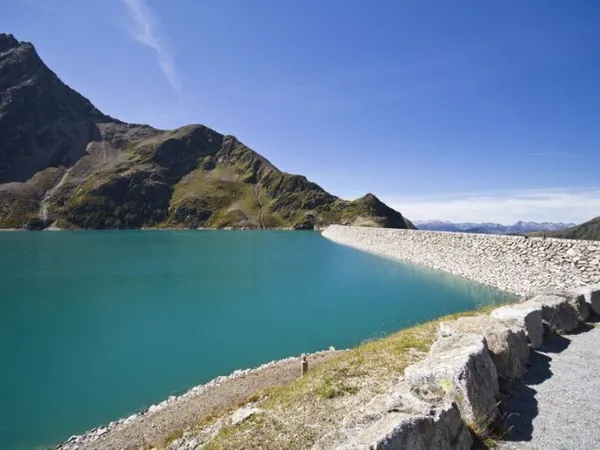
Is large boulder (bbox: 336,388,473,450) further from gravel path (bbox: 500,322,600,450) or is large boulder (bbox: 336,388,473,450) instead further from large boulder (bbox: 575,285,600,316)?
large boulder (bbox: 575,285,600,316)

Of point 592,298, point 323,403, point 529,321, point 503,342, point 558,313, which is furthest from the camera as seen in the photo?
point 592,298

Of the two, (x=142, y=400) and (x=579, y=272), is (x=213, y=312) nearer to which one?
(x=142, y=400)

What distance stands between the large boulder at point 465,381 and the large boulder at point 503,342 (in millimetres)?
1196

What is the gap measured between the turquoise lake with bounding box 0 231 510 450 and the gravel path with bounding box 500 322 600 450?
564 inches

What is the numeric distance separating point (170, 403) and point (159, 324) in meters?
14.7

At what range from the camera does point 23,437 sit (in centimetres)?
1521

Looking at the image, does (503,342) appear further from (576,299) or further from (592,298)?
(592,298)

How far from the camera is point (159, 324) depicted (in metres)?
30.4

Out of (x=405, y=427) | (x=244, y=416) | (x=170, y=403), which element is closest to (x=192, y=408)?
(x=170, y=403)

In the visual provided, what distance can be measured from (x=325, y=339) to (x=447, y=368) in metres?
18.4

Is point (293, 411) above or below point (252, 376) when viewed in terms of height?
above

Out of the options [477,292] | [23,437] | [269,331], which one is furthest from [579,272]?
[23,437]

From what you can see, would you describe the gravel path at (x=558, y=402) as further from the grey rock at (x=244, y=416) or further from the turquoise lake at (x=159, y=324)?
the turquoise lake at (x=159, y=324)

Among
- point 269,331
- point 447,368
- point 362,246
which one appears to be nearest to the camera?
point 447,368
